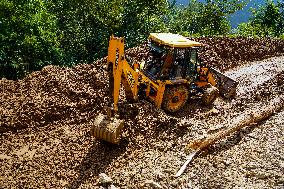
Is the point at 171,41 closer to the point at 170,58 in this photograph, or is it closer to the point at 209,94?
the point at 170,58

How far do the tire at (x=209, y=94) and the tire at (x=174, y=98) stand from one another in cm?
88

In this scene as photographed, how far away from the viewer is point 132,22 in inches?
825

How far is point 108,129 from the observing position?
8.66m

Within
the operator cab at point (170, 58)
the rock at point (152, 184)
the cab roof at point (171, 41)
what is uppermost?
the cab roof at point (171, 41)

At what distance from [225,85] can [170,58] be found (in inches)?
139

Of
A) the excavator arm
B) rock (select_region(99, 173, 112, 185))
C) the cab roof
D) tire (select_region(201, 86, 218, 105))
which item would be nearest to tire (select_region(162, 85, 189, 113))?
tire (select_region(201, 86, 218, 105))

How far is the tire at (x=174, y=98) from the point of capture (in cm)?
1087

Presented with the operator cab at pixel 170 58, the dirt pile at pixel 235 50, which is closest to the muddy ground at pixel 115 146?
the operator cab at pixel 170 58

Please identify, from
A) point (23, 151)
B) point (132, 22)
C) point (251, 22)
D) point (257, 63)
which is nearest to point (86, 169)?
point (23, 151)

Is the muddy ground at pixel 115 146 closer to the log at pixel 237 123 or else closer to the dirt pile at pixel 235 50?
the log at pixel 237 123

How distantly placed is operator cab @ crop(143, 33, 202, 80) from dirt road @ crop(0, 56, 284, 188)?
1.12m

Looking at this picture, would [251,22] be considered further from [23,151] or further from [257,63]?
[23,151]

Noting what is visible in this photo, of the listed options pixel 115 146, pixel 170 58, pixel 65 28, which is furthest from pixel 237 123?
pixel 65 28

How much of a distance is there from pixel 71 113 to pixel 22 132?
1541 mm
